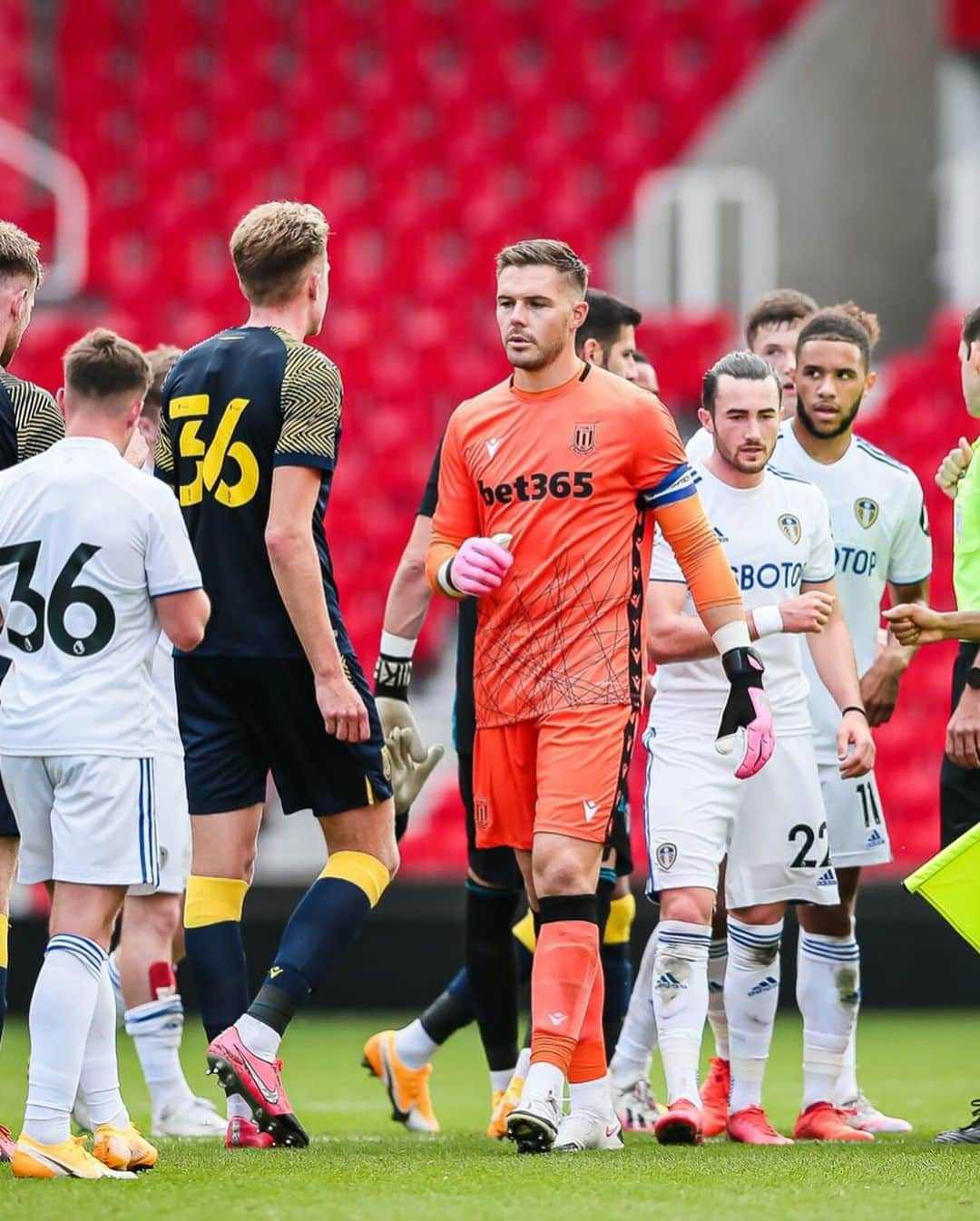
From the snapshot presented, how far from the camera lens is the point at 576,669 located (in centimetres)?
489

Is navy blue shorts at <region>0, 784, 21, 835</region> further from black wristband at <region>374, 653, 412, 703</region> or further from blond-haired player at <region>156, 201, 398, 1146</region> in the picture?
black wristband at <region>374, 653, 412, 703</region>

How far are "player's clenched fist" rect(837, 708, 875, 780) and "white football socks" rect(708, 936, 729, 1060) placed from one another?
32.9 inches

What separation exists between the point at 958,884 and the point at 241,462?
1.94 metres

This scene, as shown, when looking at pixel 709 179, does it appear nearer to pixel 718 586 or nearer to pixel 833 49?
pixel 833 49

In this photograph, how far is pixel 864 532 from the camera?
19.8 ft

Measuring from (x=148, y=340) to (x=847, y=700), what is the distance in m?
8.08

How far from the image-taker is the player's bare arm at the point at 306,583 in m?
4.83

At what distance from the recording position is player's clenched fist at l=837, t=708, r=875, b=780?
5402 mm

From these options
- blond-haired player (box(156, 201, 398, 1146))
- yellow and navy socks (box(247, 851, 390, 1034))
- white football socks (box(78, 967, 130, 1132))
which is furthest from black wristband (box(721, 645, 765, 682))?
white football socks (box(78, 967, 130, 1132))

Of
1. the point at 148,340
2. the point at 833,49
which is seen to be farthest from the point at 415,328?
the point at 833,49

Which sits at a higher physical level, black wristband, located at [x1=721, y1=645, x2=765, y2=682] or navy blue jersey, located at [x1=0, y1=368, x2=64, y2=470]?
navy blue jersey, located at [x1=0, y1=368, x2=64, y2=470]

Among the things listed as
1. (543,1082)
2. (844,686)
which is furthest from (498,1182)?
(844,686)

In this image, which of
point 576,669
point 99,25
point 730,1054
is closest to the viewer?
point 576,669

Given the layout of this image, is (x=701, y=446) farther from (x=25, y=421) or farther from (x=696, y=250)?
(x=696, y=250)
